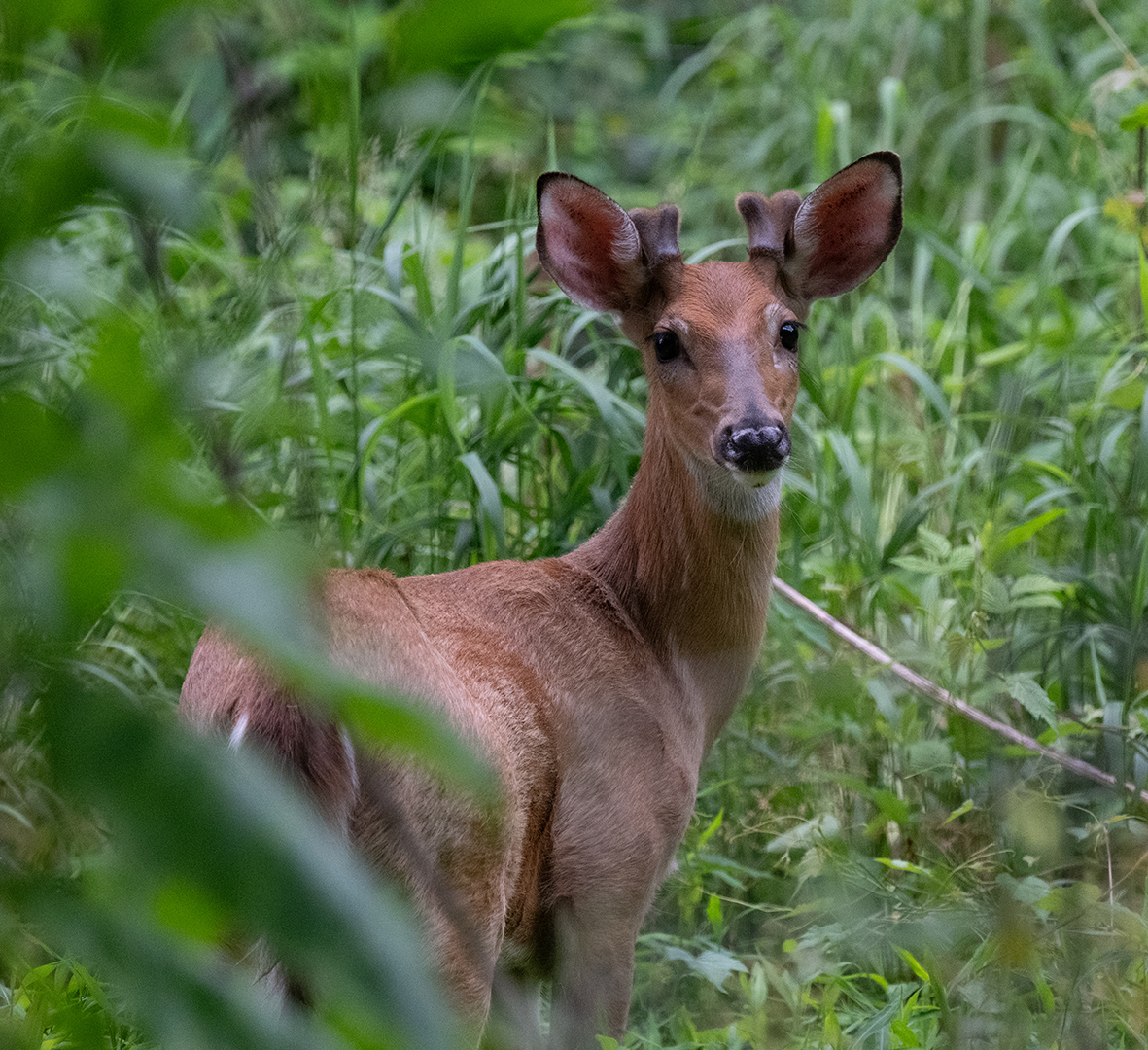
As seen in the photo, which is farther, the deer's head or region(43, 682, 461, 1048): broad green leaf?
the deer's head

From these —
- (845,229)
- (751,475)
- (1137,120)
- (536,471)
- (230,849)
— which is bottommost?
(536,471)

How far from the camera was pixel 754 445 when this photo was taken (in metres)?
2.83

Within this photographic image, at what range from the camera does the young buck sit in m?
2.28

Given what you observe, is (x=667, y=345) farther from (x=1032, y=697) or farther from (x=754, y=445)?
(x=1032, y=697)

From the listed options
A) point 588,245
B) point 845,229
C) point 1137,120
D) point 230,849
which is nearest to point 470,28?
point 230,849

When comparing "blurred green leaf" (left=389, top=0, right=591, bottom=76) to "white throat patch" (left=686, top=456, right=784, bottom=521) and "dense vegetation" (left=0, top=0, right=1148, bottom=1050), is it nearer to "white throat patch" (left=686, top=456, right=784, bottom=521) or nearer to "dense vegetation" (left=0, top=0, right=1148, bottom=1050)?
"dense vegetation" (left=0, top=0, right=1148, bottom=1050)

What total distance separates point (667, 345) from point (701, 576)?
1.79 feet

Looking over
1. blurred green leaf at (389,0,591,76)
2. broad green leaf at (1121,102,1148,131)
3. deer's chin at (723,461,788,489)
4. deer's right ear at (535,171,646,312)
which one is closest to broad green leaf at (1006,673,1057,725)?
deer's chin at (723,461,788,489)

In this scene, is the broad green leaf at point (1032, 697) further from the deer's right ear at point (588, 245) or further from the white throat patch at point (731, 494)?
the deer's right ear at point (588, 245)

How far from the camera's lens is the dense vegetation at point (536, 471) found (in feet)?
1.82

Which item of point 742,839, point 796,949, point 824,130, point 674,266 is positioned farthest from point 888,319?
point 796,949

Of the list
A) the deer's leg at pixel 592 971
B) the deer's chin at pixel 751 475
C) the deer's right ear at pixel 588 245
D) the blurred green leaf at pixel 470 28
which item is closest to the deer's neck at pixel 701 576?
the deer's chin at pixel 751 475

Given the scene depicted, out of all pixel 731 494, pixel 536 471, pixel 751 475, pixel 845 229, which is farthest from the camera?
pixel 536 471

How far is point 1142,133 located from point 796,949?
9.27 ft
